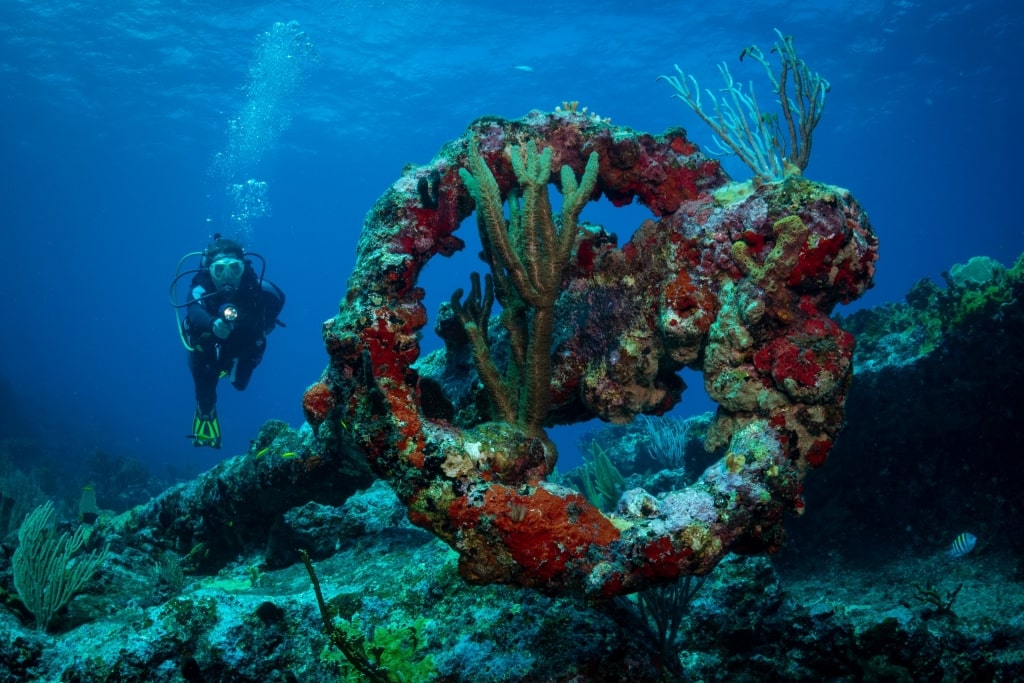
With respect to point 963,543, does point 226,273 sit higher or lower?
higher

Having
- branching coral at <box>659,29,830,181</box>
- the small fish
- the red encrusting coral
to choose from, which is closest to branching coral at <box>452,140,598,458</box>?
the red encrusting coral

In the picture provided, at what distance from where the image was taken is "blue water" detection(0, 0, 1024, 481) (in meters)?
25.4

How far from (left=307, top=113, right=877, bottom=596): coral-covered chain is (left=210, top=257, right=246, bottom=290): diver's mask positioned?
7.16m

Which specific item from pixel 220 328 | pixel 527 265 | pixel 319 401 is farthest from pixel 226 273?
pixel 527 265

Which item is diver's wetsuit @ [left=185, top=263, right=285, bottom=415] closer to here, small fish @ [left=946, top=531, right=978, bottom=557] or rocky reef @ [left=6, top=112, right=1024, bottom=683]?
rocky reef @ [left=6, top=112, right=1024, bottom=683]

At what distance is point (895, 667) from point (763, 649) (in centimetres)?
77

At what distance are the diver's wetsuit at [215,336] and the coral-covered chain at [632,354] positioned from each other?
7308mm

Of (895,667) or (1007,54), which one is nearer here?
(895,667)

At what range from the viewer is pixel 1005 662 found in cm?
334

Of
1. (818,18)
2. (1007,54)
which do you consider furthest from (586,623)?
(1007,54)

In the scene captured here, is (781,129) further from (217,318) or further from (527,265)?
(217,318)

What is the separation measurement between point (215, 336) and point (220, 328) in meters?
0.52

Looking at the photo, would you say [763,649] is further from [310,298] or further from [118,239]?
[310,298]

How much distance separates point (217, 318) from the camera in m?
9.36
